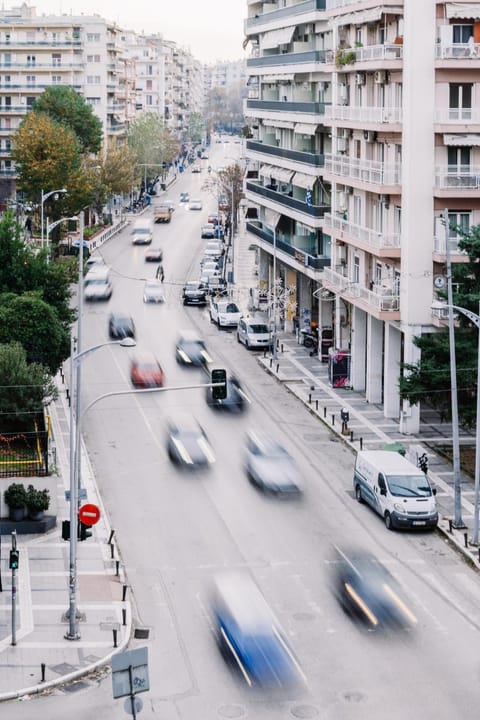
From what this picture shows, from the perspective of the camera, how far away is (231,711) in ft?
95.8

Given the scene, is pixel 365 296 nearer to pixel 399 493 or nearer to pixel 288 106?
pixel 399 493

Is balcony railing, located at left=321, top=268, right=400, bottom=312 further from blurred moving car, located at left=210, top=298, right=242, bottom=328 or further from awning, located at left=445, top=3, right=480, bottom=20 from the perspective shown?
blurred moving car, located at left=210, top=298, right=242, bottom=328

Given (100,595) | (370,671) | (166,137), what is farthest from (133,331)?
(166,137)

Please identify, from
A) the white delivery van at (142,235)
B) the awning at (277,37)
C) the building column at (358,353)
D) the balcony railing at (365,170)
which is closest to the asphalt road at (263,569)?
the building column at (358,353)

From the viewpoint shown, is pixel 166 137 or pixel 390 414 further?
pixel 166 137

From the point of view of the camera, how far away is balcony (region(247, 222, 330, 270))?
71438mm

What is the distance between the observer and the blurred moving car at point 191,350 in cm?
7106

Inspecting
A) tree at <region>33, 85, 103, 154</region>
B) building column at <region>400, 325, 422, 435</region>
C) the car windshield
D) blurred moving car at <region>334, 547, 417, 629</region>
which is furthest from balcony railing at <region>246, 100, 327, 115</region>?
tree at <region>33, 85, 103, 154</region>

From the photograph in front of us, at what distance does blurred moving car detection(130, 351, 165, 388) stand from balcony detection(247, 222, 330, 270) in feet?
32.0

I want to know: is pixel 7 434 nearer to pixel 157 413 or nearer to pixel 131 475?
pixel 131 475

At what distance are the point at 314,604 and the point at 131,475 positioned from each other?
48.4ft

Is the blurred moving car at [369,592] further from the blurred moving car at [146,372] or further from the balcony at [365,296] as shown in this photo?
the blurred moving car at [146,372]

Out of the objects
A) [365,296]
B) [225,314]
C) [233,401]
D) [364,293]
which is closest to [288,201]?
[225,314]

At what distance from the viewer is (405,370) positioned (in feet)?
175
